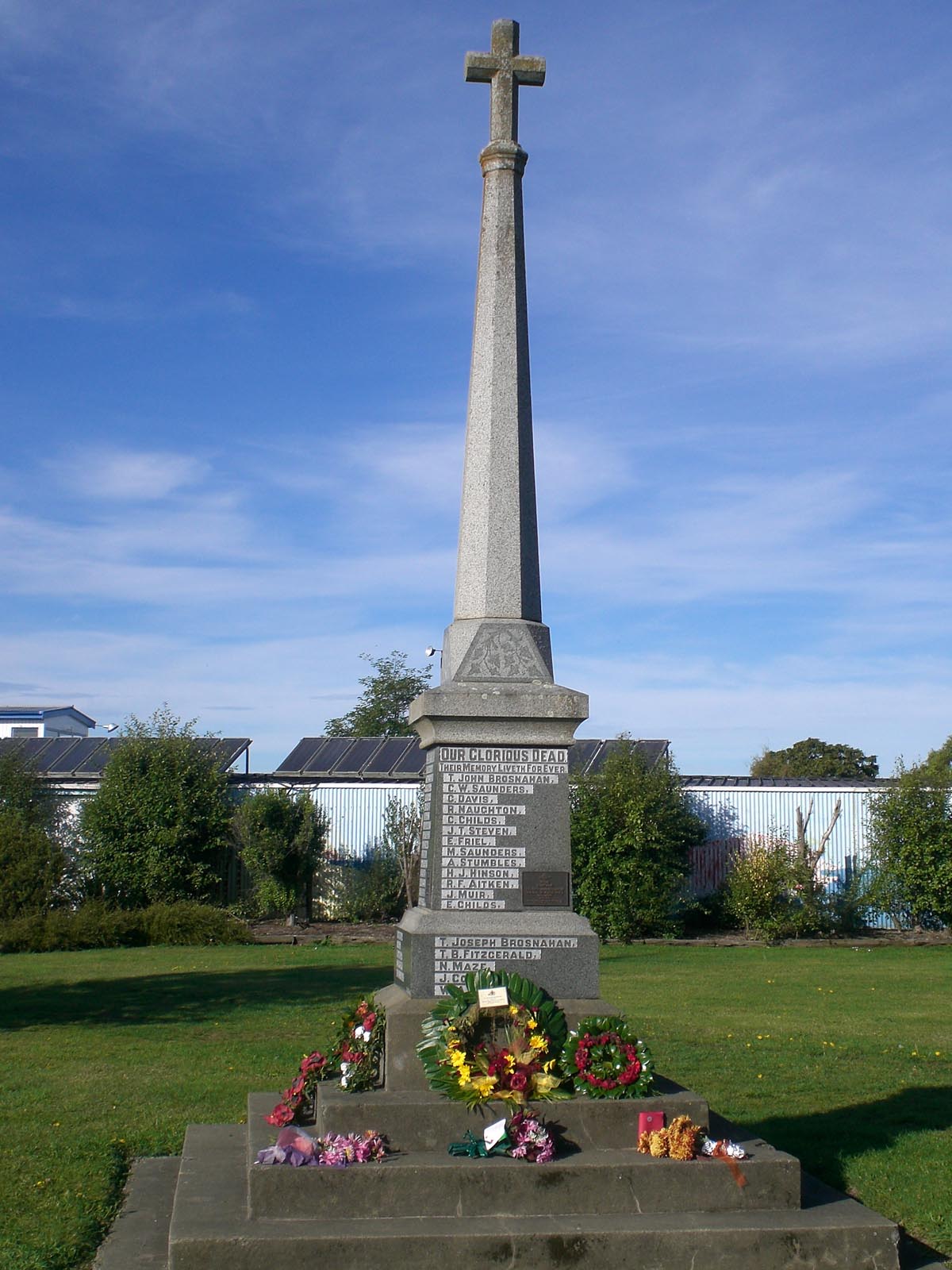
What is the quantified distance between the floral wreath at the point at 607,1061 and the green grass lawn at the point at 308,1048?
6.05 ft

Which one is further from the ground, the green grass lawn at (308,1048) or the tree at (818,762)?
the tree at (818,762)

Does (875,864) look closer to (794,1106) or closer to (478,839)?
(794,1106)

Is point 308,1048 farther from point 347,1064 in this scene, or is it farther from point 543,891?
point 543,891

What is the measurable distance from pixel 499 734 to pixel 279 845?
2133 cm

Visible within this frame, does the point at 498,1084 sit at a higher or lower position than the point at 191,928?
lower

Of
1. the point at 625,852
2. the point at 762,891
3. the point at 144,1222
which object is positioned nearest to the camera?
the point at 144,1222

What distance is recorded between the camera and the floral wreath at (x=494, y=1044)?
6.86 m

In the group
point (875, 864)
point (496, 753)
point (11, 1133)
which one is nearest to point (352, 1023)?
point (496, 753)

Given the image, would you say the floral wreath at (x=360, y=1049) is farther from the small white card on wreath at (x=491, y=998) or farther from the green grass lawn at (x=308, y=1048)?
the green grass lawn at (x=308, y=1048)

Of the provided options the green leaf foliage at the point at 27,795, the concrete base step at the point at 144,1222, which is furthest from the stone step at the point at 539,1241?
the green leaf foliage at the point at 27,795

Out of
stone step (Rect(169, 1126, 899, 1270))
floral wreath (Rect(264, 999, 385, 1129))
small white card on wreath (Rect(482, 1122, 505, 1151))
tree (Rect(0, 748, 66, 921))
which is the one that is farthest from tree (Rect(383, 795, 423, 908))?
stone step (Rect(169, 1126, 899, 1270))

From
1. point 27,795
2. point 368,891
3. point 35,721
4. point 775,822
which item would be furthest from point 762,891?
point 35,721

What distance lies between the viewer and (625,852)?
2709cm

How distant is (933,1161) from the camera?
8.48m
